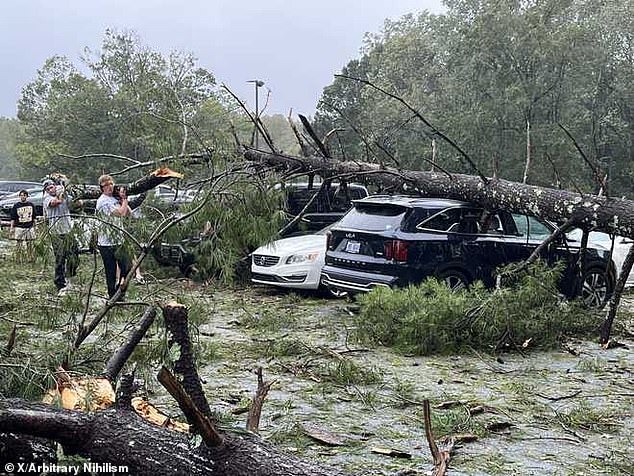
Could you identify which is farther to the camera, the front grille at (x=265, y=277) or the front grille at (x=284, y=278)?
the front grille at (x=265, y=277)

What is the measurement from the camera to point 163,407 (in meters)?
5.49

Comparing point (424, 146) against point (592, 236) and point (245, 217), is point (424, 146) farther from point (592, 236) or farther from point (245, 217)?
point (245, 217)

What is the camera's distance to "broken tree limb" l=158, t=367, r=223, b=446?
2.86 m

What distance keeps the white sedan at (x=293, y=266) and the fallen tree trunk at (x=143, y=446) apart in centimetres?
732

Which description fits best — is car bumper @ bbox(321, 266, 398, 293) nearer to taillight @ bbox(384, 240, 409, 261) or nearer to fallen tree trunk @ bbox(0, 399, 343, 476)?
taillight @ bbox(384, 240, 409, 261)

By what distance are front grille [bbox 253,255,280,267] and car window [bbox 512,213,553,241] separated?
334 cm

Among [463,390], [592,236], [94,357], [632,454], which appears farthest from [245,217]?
[592,236]

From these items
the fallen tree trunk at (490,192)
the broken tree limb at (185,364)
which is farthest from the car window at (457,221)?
the broken tree limb at (185,364)

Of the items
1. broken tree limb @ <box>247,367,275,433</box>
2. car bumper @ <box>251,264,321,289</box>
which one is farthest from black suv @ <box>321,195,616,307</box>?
broken tree limb @ <box>247,367,275,433</box>

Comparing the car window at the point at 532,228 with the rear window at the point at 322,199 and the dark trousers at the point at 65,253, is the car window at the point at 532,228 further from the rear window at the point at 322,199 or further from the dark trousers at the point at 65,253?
the dark trousers at the point at 65,253

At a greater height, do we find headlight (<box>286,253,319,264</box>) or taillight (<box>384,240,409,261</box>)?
taillight (<box>384,240,409,261</box>)

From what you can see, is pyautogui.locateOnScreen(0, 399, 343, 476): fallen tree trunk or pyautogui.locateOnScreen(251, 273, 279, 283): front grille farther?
pyautogui.locateOnScreen(251, 273, 279, 283): front grille

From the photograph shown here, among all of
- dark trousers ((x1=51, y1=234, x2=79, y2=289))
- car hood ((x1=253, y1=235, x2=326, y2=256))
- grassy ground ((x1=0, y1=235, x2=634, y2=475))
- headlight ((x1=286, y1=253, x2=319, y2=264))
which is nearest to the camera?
grassy ground ((x1=0, y1=235, x2=634, y2=475))

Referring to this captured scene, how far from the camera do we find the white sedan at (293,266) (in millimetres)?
10734
